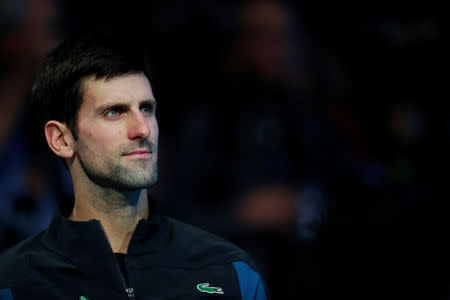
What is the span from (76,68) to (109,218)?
79 cm

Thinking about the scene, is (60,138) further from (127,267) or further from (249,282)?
(249,282)

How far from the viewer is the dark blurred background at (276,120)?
16.6ft

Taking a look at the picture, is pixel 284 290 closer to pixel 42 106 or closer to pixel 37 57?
pixel 42 106

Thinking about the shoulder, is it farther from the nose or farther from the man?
the nose

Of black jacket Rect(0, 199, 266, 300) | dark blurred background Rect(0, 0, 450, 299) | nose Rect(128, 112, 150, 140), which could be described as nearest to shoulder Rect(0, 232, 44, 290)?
black jacket Rect(0, 199, 266, 300)

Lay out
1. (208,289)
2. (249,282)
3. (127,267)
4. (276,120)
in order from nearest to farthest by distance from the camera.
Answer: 1. (127,267)
2. (208,289)
3. (249,282)
4. (276,120)

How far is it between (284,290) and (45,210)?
1883 mm

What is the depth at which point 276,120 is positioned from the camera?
6004 millimetres

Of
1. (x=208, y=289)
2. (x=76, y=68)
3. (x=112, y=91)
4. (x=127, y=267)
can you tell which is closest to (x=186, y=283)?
(x=208, y=289)

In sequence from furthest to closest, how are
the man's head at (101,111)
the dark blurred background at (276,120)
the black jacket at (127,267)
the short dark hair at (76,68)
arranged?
the dark blurred background at (276,120)
the short dark hair at (76,68)
the man's head at (101,111)
the black jacket at (127,267)

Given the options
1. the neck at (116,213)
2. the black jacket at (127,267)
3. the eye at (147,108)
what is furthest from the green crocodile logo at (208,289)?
the eye at (147,108)

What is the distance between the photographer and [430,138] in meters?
6.36

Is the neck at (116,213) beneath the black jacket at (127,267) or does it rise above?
above

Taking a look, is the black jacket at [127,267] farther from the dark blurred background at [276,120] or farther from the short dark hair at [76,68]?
the short dark hair at [76,68]
